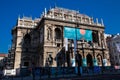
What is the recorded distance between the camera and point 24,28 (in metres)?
48.0

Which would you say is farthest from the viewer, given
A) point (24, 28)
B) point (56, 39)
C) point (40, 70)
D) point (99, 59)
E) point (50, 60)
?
point (24, 28)

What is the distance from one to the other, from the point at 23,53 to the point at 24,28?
8.35m

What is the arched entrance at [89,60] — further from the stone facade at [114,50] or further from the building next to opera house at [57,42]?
the stone facade at [114,50]

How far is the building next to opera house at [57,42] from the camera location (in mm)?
39469

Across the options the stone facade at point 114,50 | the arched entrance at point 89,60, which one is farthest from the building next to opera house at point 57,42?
the stone facade at point 114,50

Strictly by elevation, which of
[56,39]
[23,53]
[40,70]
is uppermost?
[56,39]

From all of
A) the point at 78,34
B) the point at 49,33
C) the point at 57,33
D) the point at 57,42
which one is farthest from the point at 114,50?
the point at 49,33

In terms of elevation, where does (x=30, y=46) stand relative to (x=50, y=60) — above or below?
above

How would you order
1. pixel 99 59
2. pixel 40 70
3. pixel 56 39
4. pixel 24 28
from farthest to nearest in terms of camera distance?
1. pixel 24 28
2. pixel 99 59
3. pixel 56 39
4. pixel 40 70

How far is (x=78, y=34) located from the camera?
1718 inches

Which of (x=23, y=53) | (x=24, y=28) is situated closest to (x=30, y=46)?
(x=23, y=53)

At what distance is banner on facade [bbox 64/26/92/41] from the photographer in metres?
42.6

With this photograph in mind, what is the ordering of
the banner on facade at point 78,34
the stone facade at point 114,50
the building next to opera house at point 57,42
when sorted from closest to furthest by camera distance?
the building next to opera house at point 57,42 < the banner on facade at point 78,34 < the stone facade at point 114,50

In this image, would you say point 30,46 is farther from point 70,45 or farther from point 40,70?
point 40,70
